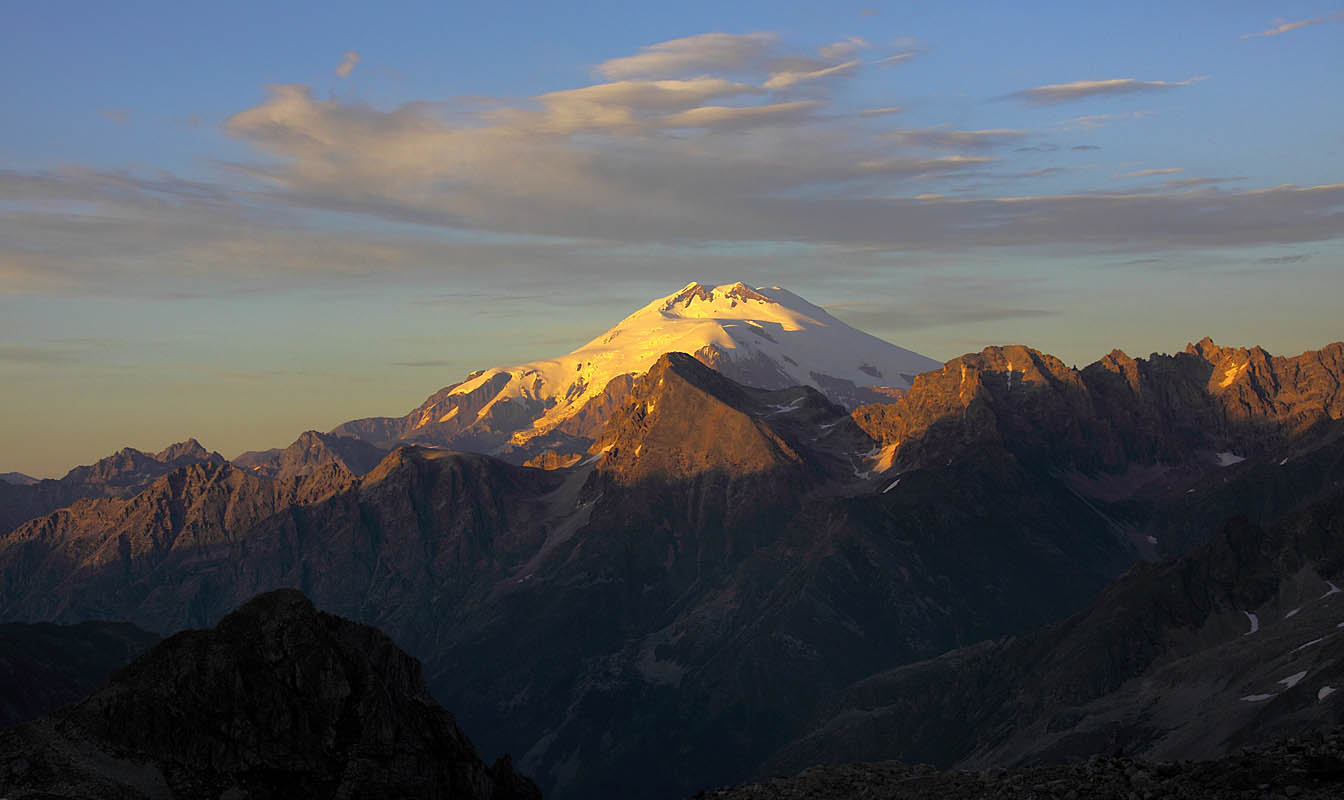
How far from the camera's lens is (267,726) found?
129250mm

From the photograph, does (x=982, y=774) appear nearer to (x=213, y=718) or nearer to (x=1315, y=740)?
(x=1315, y=740)

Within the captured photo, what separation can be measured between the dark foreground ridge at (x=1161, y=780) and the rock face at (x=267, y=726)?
3998cm

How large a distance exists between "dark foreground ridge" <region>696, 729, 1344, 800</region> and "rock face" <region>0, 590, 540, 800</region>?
40.0m

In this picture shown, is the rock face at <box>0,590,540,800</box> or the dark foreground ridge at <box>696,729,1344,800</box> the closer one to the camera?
the dark foreground ridge at <box>696,729,1344,800</box>

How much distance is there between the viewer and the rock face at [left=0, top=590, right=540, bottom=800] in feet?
388

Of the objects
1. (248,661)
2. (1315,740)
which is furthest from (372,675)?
(1315,740)

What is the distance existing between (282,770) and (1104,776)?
227 ft

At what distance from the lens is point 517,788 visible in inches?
5723

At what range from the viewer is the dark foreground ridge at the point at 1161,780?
82125mm

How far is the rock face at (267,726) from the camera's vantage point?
118250 mm

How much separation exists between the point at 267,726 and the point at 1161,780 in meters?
75.7

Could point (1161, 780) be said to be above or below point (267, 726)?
above

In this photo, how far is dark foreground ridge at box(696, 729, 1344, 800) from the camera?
269ft

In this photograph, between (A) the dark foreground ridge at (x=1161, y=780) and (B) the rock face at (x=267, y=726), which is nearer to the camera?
(A) the dark foreground ridge at (x=1161, y=780)
